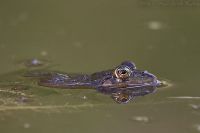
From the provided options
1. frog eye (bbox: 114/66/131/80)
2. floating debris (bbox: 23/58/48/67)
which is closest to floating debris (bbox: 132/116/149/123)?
frog eye (bbox: 114/66/131/80)

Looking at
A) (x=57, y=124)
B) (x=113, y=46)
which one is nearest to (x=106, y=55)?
(x=113, y=46)

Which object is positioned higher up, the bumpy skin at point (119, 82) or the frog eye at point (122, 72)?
the frog eye at point (122, 72)

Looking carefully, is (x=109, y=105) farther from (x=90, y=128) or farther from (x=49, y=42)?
(x=49, y=42)

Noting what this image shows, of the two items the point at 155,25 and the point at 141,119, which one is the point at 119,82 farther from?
the point at 155,25

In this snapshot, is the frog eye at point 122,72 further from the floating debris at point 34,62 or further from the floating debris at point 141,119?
the floating debris at point 34,62

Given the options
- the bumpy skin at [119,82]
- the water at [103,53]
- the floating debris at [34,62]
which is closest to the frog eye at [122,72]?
the bumpy skin at [119,82]

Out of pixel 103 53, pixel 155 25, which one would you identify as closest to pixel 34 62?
pixel 103 53

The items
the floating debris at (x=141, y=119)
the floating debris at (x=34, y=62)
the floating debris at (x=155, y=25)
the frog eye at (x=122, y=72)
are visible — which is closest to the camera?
the floating debris at (x=141, y=119)

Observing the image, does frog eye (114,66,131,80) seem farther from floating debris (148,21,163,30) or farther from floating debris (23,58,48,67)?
floating debris (148,21,163,30)
